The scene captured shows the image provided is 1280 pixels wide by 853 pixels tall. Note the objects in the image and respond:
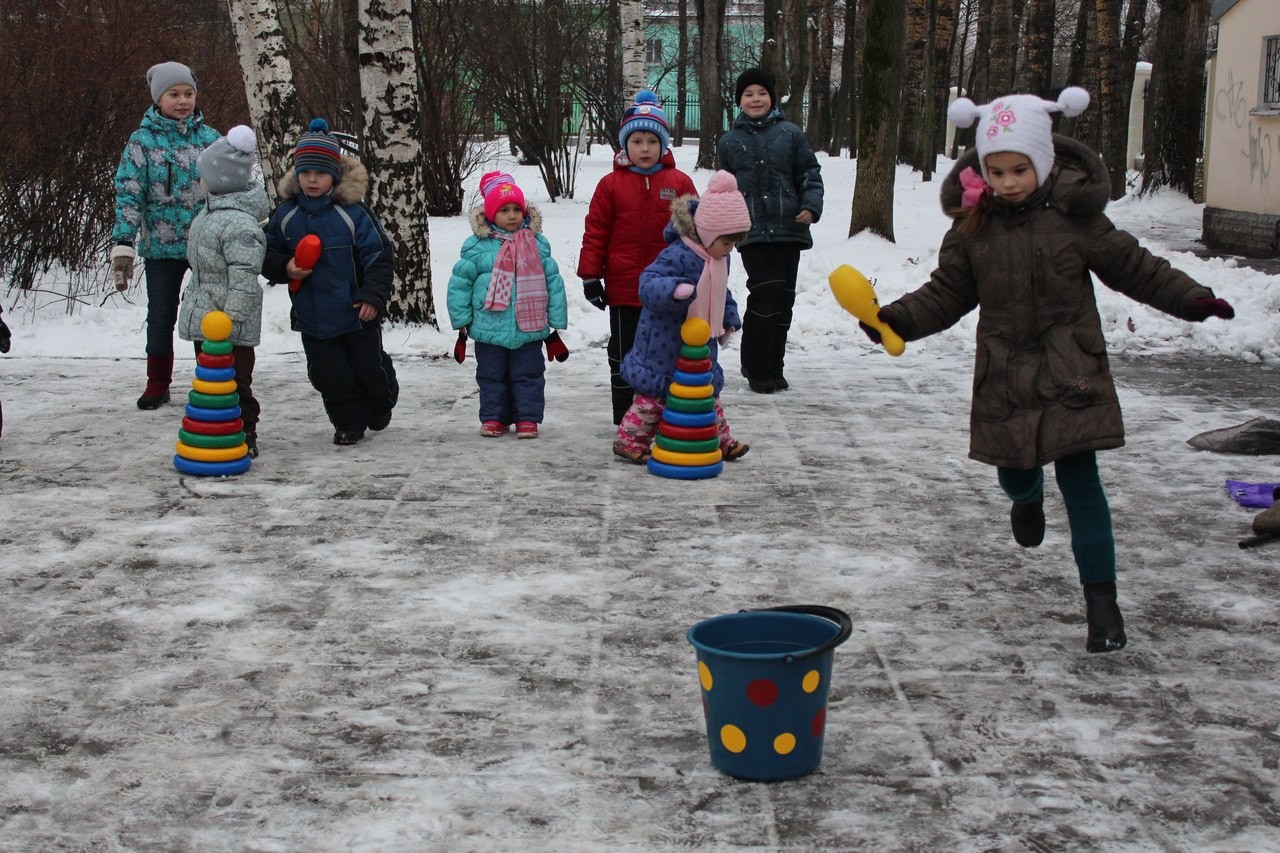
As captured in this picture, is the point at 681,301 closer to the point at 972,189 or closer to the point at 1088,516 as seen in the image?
the point at 972,189

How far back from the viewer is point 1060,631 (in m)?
4.49

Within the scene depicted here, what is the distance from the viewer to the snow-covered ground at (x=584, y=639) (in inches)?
128

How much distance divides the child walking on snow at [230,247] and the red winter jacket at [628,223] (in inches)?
63.6

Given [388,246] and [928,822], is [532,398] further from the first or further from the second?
[928,822]

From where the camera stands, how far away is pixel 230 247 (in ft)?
22.6

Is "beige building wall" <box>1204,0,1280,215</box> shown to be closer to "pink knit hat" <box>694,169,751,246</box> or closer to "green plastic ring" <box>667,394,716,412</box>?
"pink knit hat" <box>694,169,751,246</box>

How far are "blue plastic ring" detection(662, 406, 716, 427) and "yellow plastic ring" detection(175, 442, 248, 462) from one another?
201cm

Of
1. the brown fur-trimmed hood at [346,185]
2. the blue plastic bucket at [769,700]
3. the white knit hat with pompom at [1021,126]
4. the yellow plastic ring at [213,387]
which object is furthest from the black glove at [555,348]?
the blue plastic bucket at [769,700]

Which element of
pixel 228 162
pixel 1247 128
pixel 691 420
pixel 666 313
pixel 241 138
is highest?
pixel 1247 128

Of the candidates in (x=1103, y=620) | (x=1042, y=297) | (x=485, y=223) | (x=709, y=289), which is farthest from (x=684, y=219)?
(x=1103, y=620)

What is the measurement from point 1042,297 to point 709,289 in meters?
2.70

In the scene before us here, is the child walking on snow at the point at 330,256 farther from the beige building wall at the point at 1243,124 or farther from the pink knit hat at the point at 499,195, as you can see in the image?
the beige building wall at the point at 1243,124

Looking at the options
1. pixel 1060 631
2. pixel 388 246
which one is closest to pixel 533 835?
pixel 1060 631

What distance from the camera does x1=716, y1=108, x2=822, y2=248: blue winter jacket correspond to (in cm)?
836
